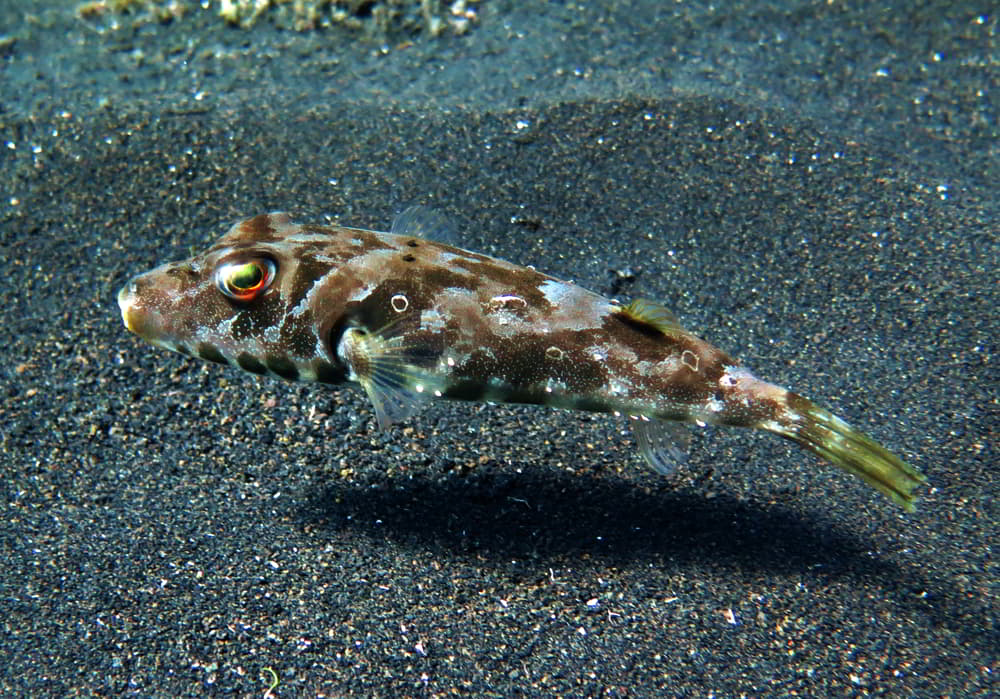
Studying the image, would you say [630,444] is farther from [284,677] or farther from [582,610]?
[284,677]

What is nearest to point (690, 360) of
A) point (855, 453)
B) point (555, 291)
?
point (555, 291)

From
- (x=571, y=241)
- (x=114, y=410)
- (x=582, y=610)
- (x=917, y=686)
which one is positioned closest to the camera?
(x=917, y=686)

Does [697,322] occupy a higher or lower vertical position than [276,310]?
lower

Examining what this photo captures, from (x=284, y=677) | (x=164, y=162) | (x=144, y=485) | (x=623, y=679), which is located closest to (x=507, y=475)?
(x=623, y=679)

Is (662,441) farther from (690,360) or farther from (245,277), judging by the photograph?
(245,277)

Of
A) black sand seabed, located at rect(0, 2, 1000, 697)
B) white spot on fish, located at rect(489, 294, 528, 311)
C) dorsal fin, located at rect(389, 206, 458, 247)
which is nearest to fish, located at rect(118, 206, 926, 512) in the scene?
white spot on fish, located at rect(489, 294, 528, 311)

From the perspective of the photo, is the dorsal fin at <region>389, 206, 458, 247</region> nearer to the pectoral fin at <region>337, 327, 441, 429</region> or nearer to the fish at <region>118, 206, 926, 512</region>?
the fish at <region>118, 206, 926, 512</region>
